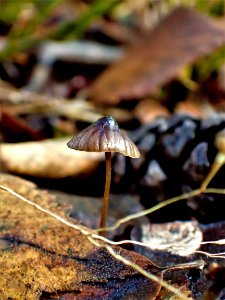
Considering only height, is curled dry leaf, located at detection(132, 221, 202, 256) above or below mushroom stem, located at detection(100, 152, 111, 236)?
below

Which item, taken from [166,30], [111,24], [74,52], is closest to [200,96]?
[166,30]

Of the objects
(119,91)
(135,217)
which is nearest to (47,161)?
(135,217)

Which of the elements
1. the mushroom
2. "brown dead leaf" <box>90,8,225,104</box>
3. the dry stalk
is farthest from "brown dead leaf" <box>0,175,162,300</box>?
"brown dead leaf" <box>90,8,225,104</box>

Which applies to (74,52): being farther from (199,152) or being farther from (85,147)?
(85,147)

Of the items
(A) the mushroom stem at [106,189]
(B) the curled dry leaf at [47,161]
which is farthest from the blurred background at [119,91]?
(A) the mushroom stem at [106,189]

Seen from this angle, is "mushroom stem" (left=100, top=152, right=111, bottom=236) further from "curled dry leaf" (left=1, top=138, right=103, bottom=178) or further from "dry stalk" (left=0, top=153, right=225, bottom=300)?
"curled dry leaf" (left=1, top=138, right=103, bottom=178)

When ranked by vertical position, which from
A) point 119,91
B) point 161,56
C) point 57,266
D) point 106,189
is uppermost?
point 161,56

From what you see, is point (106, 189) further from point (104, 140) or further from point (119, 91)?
point (119, 91)
